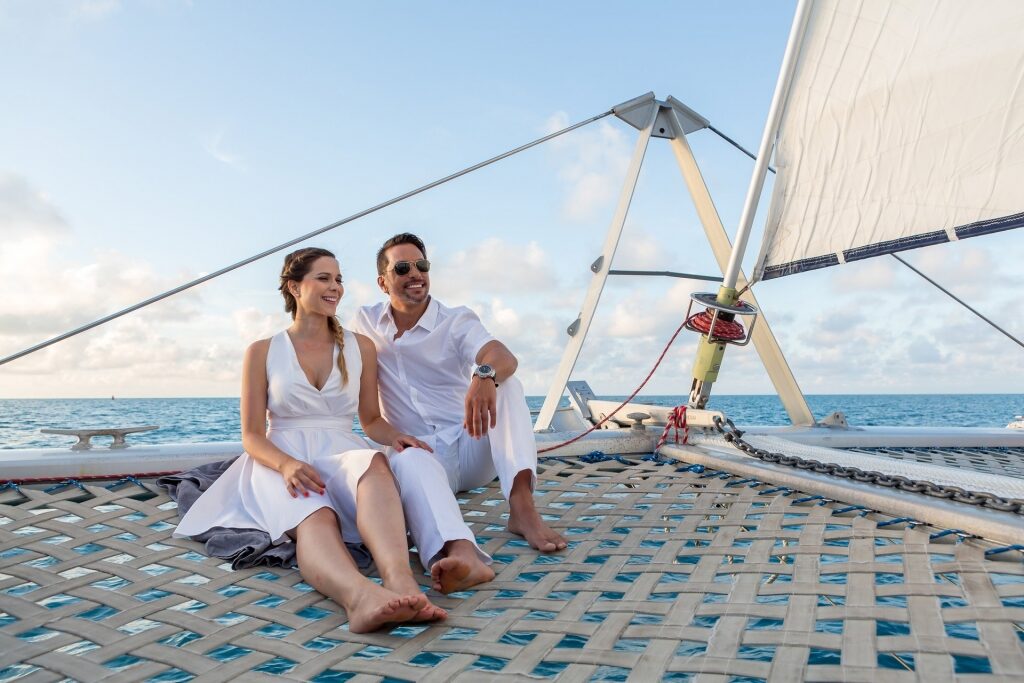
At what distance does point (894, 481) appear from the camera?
2055 mm

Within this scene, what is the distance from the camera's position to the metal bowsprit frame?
12.1 ft

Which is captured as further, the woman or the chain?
the chain

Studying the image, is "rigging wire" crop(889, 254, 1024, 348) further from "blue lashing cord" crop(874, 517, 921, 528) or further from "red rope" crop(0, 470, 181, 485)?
"red rope" crop(0, 470, 181, 485)

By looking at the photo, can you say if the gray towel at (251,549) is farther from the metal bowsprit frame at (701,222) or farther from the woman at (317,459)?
the metal bowsprit frame at (701,222)

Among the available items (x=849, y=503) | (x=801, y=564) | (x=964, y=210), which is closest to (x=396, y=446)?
(x=801, y=564)

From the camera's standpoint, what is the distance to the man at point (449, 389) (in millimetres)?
2002

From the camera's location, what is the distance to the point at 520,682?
1.16 m

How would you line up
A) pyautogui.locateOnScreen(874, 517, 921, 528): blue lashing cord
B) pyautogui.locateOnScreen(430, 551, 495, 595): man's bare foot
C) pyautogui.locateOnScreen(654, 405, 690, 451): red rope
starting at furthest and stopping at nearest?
pyautogui.locateOnScreen(654, 405, 690, 451): red rope < pyautogui.locateOnScreen(874, 517, 921, 528): blue lashing cord < pyautogui.locateOnScreen(430, 551, 495, 595): man's bare foot

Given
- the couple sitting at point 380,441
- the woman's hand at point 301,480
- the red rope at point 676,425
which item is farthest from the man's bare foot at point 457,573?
the red rope at point 676,425

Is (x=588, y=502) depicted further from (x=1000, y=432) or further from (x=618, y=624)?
(x=1000, y=432)

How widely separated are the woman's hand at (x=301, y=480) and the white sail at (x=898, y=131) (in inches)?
83.7

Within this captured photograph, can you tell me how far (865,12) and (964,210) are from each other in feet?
2.61

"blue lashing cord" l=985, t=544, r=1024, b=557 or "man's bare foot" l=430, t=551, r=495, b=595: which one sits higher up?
"blue lashing cord" l=985, t=544, r=1024, b=557

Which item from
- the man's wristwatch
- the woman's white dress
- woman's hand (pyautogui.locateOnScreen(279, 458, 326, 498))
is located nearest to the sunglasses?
the woman's white dress
